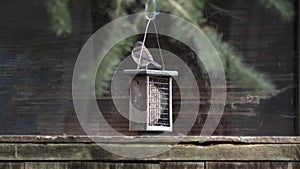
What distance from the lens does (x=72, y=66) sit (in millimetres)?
2150

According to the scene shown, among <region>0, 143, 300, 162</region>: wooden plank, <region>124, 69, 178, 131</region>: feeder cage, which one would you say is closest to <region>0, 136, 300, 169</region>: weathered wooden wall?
<region>0, 143, 300, 162</region>: wooden plank

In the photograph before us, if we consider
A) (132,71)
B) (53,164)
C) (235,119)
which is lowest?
(53,164)

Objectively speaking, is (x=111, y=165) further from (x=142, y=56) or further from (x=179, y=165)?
(x=142, y=56)

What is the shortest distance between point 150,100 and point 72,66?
381 millimetres

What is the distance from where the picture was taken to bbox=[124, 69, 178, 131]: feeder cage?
1854 millimetres

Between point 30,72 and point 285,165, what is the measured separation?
0.94m

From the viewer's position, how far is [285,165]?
1.61 metres

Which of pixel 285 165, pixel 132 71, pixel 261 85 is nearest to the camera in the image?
pixel 285 165

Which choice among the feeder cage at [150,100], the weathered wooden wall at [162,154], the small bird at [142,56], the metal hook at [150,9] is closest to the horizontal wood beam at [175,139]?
the weathered wooden wall at [162,154]

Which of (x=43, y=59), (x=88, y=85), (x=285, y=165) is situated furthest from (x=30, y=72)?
(x=285, y=165)

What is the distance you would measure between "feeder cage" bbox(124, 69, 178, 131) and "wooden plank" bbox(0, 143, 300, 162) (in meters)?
0.19

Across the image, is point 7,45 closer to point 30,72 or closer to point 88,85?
point 30,72

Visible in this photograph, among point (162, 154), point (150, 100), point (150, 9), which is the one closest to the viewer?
point (162, 154)

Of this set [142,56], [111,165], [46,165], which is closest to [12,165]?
[46,165]
